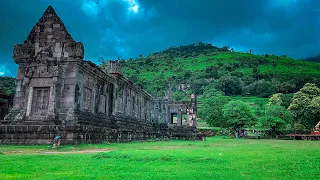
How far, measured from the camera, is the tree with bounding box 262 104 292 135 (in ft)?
157

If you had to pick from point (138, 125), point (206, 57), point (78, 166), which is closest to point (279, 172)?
point (78, 166)

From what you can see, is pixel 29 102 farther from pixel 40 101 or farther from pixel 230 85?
pixel 230 85

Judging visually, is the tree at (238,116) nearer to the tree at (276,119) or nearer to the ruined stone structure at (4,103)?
the tree at (276,119)

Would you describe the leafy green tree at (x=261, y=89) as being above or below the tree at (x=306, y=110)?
above

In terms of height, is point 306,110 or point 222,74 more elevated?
point 222,74

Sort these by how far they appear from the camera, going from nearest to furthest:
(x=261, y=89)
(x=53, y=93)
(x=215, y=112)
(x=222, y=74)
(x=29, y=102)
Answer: (x=53, y=93)
(x=29, y=102)
(x=215, y=112)
(x=261, y=89)
(x=222, y=74)

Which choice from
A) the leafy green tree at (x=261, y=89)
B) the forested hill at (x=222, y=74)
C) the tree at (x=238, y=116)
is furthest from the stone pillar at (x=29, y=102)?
the leafy green tree at (x=261, y=89)

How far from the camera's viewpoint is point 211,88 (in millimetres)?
111125

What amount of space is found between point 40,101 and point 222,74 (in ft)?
377

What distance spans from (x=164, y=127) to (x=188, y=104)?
1973cm

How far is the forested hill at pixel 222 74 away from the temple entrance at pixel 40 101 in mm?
71636

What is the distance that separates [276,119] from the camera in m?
47.8

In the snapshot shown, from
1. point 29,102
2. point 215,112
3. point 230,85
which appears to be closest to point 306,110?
point 215,112

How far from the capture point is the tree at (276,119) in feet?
157
